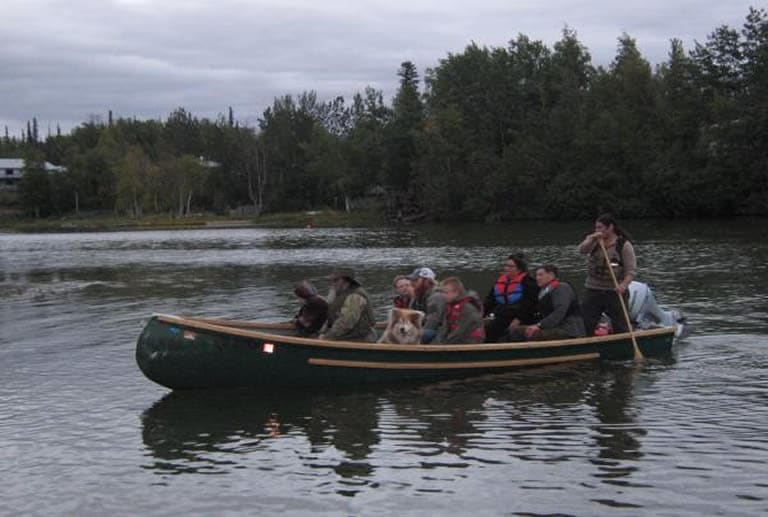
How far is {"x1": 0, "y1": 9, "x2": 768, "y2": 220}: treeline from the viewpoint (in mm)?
72688

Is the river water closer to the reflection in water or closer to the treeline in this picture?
the reflection in water

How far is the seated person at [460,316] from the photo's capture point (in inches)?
483

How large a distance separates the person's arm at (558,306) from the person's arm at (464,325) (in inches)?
46.3

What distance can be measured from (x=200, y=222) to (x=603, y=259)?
285ft

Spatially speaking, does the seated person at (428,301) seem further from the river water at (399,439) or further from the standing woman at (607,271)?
the standing woman at (607,271)

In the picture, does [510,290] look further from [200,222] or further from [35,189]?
[35,189]

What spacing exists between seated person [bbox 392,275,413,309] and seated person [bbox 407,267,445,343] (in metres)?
0.15

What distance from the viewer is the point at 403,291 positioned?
12594 mm

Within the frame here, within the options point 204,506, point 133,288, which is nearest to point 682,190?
point 133,288

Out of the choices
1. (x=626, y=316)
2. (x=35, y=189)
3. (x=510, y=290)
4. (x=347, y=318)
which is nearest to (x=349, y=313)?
(x=347, y=318)

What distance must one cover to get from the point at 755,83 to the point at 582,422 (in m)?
69.8

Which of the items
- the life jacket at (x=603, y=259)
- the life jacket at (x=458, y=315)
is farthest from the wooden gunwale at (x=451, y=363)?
the life jacket at (x=603, y=259)

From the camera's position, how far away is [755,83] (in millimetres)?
71500

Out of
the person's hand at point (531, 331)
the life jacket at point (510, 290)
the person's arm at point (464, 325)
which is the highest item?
the life jacket at point (510, 290)
